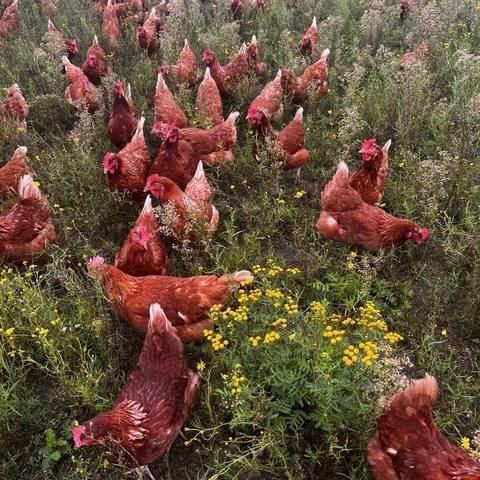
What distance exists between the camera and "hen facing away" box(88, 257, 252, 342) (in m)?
3.05

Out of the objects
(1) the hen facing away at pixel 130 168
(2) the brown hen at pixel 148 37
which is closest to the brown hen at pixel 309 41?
(2) the brown hen at pixel 148 37

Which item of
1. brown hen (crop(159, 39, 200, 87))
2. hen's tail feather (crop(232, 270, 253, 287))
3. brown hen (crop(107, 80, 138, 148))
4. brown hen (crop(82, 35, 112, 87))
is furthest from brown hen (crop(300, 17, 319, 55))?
hen's tail feather (crop(232, 270, 253, 287))

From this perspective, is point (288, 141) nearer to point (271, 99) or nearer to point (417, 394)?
point (271, 99)

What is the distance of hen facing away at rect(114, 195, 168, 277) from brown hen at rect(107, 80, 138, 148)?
1.81m

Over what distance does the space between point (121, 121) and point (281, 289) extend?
117 inches

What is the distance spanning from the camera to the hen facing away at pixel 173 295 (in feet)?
10.00

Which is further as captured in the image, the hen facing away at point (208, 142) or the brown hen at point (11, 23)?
the brown hen at point (11, 23)

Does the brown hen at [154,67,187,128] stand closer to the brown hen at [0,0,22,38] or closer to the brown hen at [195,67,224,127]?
the brown hen at [195,67,224,127]

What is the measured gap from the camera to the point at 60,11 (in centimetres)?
892

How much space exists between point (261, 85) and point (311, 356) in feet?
16.8

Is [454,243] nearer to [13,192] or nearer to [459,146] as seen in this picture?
[459,146]

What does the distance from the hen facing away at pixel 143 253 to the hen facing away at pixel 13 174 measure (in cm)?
160

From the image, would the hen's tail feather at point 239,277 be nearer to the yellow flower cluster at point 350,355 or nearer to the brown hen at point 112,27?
the yellow flower cluster at point 350,355

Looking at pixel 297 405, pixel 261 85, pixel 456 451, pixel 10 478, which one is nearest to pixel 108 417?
pixel 10 478
